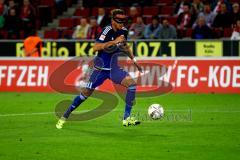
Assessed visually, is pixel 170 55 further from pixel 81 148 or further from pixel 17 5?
pixel 81 148

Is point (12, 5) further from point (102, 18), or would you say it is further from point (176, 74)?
point (176, 74)

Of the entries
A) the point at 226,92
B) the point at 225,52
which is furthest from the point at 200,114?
the point at 225,52

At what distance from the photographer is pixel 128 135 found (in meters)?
13.3

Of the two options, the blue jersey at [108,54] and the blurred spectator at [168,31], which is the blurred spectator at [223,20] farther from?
the blue jersey at [108,54]

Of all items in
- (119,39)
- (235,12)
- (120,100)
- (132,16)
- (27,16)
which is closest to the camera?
(119,39)

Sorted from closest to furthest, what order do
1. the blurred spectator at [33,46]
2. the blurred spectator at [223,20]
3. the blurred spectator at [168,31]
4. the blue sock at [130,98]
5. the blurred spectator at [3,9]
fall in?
the blue sock at [130,98]
the blurred spectator at [33,46]
the blurred spectator at [168,31]
the blurred spectator at [223,20]
the blurred spectator at [3,9]

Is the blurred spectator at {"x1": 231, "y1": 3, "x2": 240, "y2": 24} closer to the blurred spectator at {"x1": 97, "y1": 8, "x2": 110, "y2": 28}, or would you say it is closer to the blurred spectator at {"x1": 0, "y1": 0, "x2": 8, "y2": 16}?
the blurred spectator at {"x1": 97, "y1": 8, "x2": 110, "y2": 28}

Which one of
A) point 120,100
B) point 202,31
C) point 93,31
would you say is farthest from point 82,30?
point 120,100

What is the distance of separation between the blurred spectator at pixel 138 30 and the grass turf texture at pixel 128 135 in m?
5.76

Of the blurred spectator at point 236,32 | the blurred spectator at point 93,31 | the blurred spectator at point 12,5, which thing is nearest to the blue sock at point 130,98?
the blurred spectator at point 236,32

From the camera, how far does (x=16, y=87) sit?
2191cm

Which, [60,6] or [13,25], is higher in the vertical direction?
[60,6]

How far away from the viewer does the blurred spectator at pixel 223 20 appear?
78.7 ft

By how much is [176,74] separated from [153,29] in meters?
3.53
